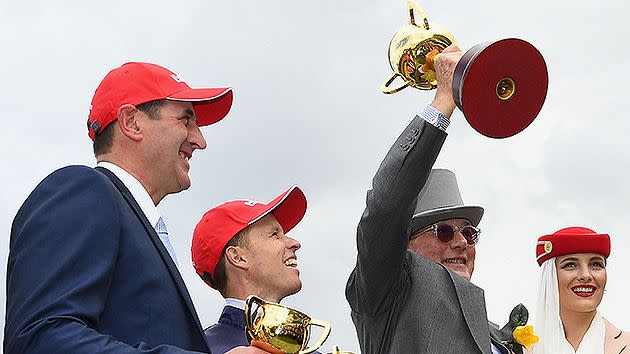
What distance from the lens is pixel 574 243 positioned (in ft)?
25.6

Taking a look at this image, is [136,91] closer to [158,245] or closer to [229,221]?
[158,245]

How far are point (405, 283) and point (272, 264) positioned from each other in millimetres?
1262

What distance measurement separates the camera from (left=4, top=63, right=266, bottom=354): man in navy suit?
3.27 m

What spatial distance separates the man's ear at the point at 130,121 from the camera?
13.7 feet

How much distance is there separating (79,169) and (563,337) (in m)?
4.82

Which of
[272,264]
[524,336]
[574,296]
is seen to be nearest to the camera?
[272,264]

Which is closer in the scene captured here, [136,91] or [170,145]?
[170,145]

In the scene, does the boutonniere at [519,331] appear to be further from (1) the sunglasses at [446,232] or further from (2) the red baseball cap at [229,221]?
(2) the red baseball cap at [229,221]

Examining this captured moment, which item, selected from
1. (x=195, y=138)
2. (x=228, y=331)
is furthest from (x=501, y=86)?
(x=228, y=331)

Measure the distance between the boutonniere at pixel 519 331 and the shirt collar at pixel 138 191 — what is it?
285 centimetres

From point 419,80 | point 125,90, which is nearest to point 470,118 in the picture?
point 419,80

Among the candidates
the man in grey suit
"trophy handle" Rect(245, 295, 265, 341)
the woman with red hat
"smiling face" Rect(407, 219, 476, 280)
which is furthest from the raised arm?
the woman with red hat

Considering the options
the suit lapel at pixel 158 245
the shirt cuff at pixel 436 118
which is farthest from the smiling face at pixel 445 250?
the suit lapel at pixel 158 245

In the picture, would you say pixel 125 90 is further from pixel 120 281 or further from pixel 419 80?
pixel 419 80
